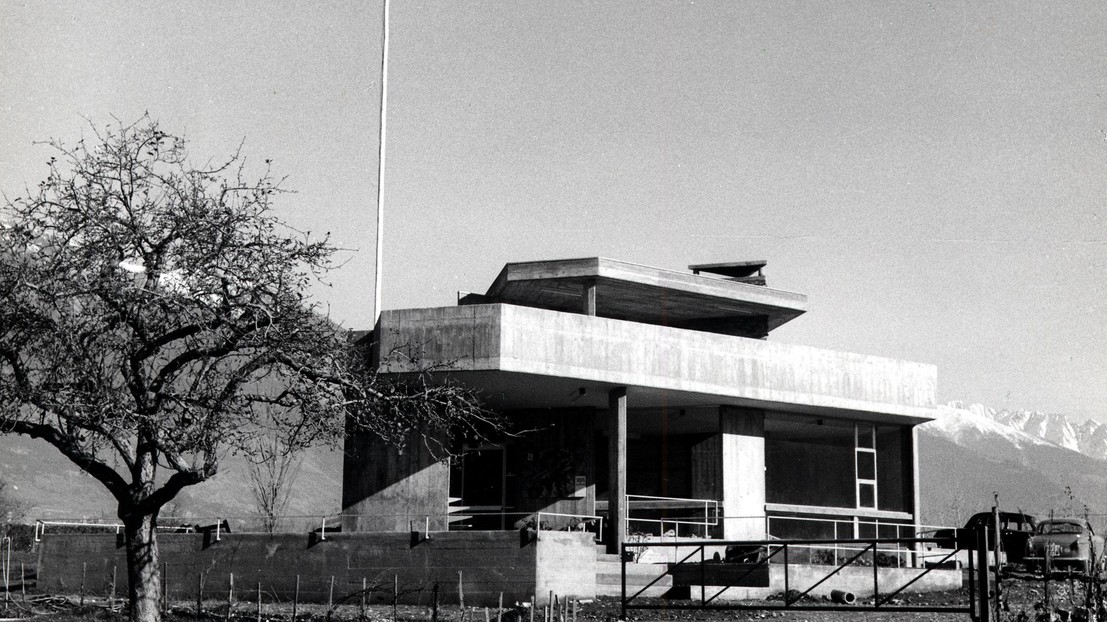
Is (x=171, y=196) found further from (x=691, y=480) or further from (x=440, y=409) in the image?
(x=691, y=480)

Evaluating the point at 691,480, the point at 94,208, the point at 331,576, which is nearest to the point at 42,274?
the point at 94,208

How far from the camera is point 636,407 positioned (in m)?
34.2

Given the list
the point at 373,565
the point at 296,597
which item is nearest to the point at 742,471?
the point at 373,565

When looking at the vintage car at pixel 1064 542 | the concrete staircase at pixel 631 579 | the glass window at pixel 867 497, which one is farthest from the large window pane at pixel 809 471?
the concrete staircase at pixel 631 579

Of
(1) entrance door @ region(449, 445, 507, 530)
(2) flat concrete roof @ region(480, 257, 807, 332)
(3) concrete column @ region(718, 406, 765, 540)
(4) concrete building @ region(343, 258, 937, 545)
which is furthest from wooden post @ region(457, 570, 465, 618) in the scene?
(3) concrete column @ region(718, 406, 765, 540)

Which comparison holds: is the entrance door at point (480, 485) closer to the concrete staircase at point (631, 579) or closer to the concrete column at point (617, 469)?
the concrete column at point (617, 469)

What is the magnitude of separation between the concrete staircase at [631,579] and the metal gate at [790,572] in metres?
0.23

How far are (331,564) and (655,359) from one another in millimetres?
9285

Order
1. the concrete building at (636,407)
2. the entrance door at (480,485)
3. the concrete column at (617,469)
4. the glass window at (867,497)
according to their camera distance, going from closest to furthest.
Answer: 1. the concrete building at (636,407)
2. the concrete column at (617,469)
3. the entrance door at (480,485)
4. the glass window at (867,497)

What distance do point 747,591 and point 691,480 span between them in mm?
7424

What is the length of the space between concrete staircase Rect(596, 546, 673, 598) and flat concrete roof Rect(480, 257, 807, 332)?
7.08m

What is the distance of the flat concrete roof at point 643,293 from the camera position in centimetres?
3100

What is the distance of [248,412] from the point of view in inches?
791

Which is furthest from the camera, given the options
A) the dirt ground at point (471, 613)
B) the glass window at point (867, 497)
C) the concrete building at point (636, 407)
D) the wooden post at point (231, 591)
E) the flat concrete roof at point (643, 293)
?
the glass window at point (867, 497)
